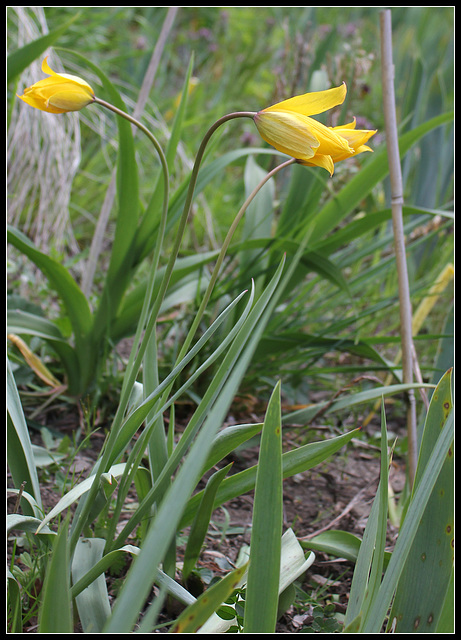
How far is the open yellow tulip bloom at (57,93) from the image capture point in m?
0.59

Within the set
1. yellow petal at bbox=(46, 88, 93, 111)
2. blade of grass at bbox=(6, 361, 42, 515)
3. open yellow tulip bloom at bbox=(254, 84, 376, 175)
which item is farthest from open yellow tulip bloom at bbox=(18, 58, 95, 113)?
blade of grass at bbox=(6, 361, 42, 515)

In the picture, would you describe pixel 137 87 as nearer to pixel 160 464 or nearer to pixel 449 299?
pixel 449 299

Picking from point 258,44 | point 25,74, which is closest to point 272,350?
point 25,74

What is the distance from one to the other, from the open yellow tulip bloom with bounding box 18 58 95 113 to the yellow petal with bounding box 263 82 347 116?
217mm

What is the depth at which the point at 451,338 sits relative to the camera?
1.06m

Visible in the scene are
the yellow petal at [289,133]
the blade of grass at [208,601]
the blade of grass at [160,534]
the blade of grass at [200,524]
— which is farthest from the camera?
the blade of grass at [200,524]

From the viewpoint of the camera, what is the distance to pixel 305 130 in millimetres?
541

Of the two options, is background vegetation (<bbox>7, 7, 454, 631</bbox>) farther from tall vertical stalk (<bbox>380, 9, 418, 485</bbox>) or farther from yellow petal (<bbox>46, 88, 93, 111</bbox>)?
yellow petal (<bbox>46, 88, 93, 111</bbox>)

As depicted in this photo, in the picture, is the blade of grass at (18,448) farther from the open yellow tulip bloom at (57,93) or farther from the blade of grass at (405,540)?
the blade of grass at (405,540)

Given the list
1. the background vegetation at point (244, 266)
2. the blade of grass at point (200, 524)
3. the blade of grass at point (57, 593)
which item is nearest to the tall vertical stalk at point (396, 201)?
the background vegetation at point (244, 266)

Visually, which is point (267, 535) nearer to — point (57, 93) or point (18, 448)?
point (18, 448)

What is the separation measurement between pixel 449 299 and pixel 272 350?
0.85 m

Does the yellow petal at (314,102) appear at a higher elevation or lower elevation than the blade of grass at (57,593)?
higher

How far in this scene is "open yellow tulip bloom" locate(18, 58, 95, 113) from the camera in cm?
59
